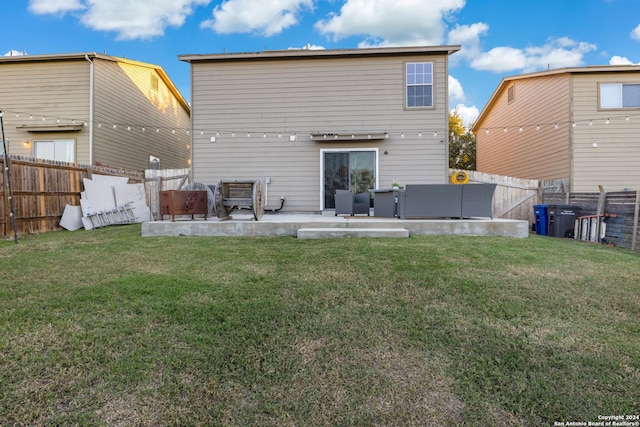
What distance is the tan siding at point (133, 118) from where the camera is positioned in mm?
10234

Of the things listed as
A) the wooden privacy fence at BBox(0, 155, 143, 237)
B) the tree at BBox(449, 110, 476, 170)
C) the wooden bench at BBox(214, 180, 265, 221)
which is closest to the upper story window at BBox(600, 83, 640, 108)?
the wooden bench at BBox(214, 180, 265, 221)

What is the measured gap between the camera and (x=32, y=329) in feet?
6.93

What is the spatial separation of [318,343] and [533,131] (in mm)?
12389

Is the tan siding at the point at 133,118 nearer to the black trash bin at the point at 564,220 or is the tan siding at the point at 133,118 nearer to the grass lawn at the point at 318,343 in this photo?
the grass lawn at the point at 318,343

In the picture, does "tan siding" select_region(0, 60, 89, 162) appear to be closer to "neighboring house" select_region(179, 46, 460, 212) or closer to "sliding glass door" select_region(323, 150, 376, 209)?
"neighboring house" select_region(179, 46, 460, 212)

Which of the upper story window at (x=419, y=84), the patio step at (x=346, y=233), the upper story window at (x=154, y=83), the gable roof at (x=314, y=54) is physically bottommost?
the patio step at (x=346, y=233)

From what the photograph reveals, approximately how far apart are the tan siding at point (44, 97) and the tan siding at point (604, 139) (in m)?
14.5

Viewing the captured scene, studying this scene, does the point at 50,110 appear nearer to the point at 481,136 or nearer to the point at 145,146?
the point at 145,146

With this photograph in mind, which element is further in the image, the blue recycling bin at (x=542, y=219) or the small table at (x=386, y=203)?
the blue recycling bin at (x=542, y=219)

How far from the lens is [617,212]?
6.56m

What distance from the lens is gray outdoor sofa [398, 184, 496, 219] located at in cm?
580

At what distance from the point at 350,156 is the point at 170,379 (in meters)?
7.69

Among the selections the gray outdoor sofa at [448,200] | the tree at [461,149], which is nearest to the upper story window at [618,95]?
the gray outdoor sofa at [448,200]

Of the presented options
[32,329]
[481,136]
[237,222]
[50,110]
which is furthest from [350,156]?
[481,136]
